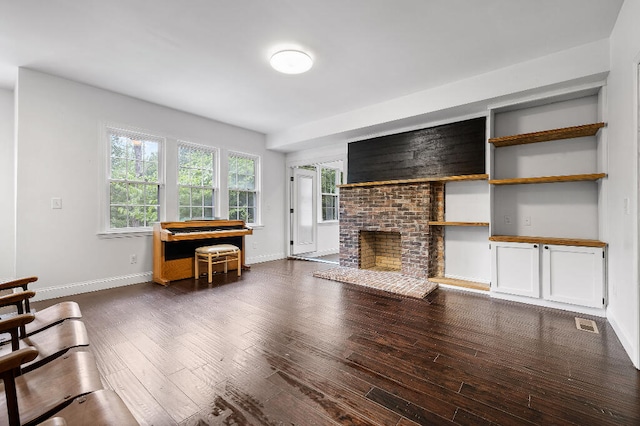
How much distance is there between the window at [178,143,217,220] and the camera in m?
5.08

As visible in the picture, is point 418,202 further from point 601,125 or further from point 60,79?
point 60,79

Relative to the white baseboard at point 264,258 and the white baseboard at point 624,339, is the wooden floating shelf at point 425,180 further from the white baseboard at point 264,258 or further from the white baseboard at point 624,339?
the white baseboard at point 264,258

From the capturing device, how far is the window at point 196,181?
508cm

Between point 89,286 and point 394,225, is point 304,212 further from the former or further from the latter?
point 89,286

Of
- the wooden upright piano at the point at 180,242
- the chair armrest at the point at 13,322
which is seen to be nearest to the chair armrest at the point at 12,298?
the chair armrest at the point at 13,322

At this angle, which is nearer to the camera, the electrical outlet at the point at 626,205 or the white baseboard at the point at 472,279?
the electrical outlet at the point at 626,205

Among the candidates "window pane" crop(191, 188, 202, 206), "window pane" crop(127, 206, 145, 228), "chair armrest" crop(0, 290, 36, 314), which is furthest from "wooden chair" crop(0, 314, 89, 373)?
"window pane" crop(191, 188, 202, 206)

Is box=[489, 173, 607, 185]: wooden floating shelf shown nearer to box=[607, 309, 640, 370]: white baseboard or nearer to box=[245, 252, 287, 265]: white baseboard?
box=[607, 309, 640, 370]: white baseboard

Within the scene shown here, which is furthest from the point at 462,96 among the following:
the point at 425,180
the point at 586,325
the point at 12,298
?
the point at 12,298

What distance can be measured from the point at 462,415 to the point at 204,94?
15.5 feet

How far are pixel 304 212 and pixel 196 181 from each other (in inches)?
109

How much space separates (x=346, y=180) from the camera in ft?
18.1

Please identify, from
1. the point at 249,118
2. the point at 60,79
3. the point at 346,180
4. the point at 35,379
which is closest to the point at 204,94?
the point at 249,118

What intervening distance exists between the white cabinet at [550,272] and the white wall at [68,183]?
5.24 meters
